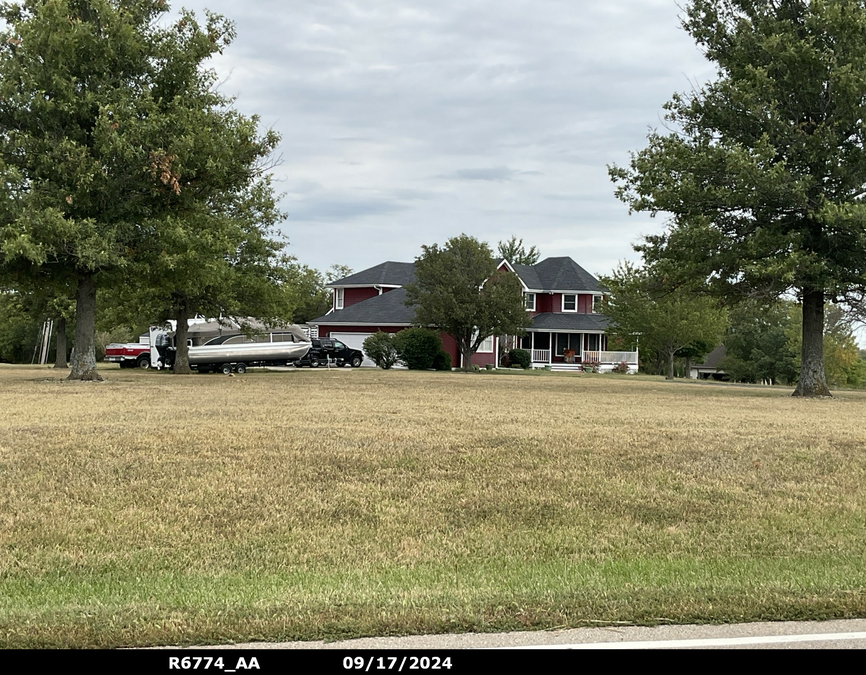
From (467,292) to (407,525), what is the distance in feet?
123

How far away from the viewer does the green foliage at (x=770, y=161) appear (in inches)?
957

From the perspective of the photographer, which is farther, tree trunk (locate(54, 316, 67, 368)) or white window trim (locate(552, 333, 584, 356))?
white window trim (locate(552, 333, 584, 356))

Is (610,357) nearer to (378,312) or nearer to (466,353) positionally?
(466,353)

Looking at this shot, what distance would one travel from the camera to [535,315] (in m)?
61.4

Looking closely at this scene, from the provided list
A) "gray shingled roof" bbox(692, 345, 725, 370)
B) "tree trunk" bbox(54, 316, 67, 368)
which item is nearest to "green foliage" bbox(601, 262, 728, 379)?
"tree trunk" bbox(54, 316, 67, 368)

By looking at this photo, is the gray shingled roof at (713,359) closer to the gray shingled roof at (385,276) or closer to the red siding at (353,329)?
the gray shingled roof at (385,276)

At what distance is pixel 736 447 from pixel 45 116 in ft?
70.4

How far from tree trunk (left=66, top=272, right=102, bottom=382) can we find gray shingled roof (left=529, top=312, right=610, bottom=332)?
34.0m

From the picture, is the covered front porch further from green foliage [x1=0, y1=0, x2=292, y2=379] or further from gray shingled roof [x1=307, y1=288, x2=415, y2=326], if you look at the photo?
green foliage [x1=0, y1=0, x2=292, y2=379]

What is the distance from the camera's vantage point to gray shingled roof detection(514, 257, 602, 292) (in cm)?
6109

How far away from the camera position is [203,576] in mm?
7402
